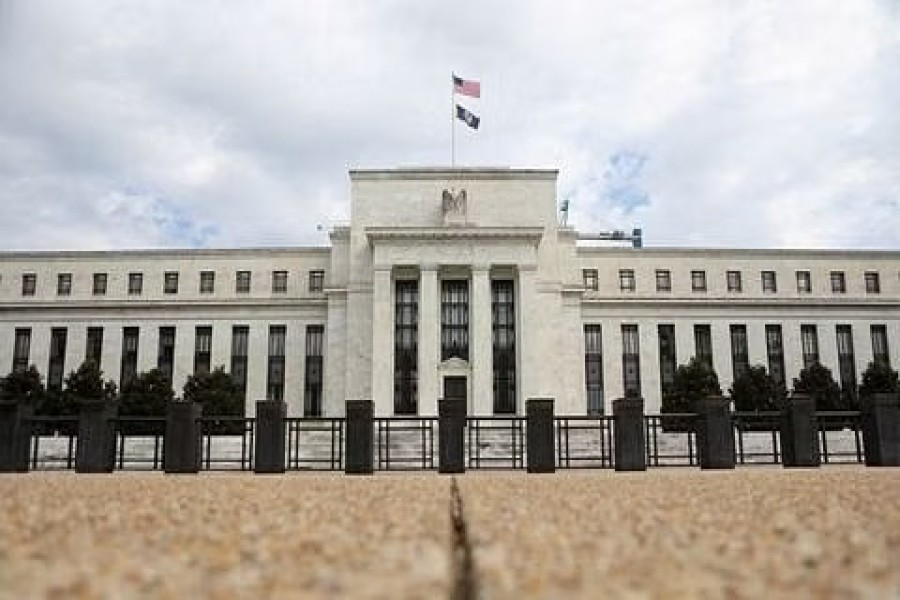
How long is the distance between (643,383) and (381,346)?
786 inches

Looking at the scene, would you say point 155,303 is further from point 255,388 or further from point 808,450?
point 808,450

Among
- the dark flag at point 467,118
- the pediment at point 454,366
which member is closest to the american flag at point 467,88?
the dark flag at point 467,118

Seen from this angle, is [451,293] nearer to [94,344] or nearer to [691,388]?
[691,388]

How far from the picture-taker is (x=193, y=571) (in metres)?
1.80

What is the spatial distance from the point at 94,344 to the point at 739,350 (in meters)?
47.6

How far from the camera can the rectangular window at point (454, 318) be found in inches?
1940

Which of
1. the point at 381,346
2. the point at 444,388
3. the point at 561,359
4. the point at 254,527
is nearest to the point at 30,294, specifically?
the point at 381,346

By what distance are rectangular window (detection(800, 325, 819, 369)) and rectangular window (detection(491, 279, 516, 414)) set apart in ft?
77.3

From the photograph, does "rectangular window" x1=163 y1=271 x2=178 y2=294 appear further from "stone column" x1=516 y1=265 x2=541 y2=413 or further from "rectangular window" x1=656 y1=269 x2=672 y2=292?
"rectangular window" x1=656 y1=269 x2=672 y2=292

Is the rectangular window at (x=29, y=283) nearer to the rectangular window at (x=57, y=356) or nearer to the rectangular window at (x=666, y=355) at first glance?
the rectangular window at (x=57, y=356)

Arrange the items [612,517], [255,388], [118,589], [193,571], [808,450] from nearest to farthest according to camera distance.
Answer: [118,589] → [193,571] → [612,517] → [808,450] → [255,388]

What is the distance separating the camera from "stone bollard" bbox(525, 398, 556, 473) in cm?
1794

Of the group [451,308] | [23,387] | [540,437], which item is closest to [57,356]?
[23,387]

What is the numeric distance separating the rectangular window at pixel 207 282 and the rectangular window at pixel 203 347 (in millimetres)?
2904
